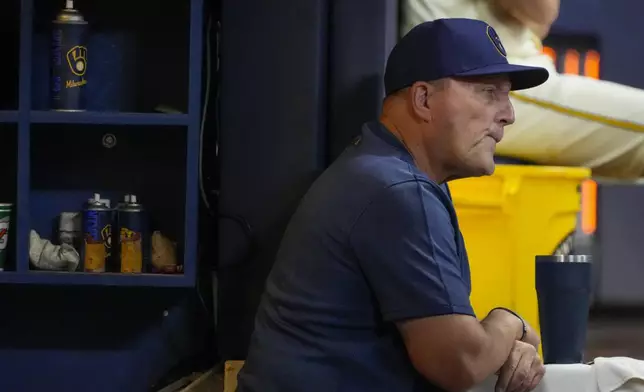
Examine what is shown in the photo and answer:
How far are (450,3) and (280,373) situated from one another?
3.27 feet

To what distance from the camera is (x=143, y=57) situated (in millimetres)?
1780

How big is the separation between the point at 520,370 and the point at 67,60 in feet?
3.40

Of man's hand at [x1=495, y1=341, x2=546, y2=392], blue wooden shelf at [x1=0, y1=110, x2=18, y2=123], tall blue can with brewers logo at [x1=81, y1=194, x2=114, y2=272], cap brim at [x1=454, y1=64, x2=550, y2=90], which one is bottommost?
man's hand at [x1=495, y1=341, x2=546, y2=392]

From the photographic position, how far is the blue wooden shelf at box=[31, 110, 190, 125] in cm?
159

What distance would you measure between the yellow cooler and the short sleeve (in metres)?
0.54

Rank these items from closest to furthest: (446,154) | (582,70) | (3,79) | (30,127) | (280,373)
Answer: (280,373), (446,154), (30,127), (3,79), (582,70)

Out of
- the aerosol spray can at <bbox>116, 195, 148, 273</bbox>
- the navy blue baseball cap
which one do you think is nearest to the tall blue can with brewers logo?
the aerosol spray can at <bbox>116, 195, 148, 273</bbox>

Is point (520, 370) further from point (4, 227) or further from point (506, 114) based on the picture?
point (4, 227)

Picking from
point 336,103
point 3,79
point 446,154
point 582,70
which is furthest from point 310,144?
point 582,70

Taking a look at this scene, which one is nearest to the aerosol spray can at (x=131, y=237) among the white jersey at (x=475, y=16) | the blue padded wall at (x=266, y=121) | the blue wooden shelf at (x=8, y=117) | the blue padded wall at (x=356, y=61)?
the blue padded wall at (x=266, y=121)

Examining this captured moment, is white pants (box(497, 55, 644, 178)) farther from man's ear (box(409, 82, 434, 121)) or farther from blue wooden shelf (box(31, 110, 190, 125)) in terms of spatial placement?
blue wooden shelf (box(31, 110, 190, 125))

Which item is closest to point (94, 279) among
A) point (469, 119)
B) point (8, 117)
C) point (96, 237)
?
point (96, 237)

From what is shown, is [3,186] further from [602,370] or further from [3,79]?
[602,370]

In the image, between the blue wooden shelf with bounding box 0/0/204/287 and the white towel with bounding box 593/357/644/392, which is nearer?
the white towel with bounding box 593/357/644/392
